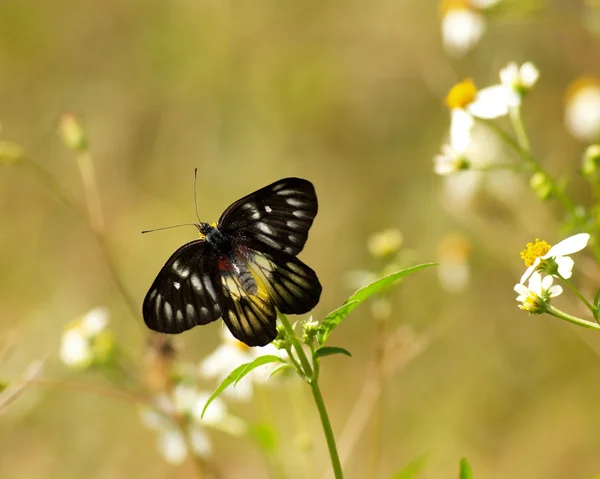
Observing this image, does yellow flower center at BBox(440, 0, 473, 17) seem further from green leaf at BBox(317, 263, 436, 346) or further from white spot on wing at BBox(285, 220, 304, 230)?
green leaf at BBox(317, 263, 436, 346)

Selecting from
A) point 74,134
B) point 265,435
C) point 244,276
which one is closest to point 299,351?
point 244,276

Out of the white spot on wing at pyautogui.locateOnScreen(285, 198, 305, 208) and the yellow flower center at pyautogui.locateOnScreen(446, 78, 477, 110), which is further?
the yellow flower center at pyautogui.locateOnScreen(446, 78, 477, 110)

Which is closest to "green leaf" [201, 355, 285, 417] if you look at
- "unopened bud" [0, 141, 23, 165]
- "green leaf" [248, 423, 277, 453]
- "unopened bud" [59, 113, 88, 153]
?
"green leaf" [248, 423, 277, 453]

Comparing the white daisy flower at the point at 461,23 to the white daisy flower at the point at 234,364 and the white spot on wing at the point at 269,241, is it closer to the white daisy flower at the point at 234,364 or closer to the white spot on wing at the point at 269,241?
the white daisy flower at the point at 234,364

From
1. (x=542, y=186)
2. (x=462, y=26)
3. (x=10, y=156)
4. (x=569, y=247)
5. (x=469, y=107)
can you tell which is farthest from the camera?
(x=462, y=26)

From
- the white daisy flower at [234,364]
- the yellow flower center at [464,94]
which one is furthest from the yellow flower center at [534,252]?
the white daisy flower at [234,364]

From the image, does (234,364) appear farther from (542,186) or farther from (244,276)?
(542,186)
